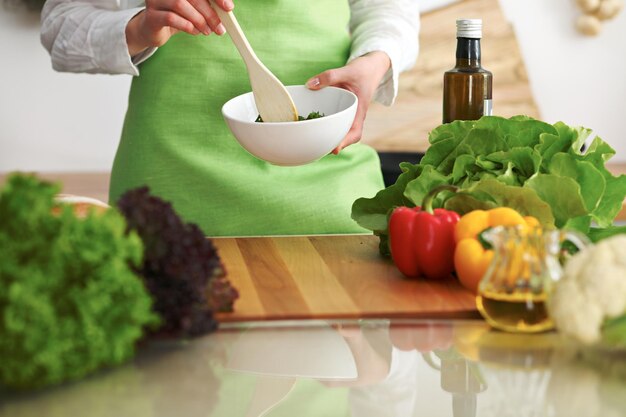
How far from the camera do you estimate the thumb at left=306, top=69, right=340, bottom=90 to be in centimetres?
139

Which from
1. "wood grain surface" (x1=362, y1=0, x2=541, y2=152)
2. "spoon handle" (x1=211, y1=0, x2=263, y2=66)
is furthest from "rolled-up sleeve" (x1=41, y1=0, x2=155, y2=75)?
"wood grain surface" (x1=362, y1=0, x2=541, y2=152)

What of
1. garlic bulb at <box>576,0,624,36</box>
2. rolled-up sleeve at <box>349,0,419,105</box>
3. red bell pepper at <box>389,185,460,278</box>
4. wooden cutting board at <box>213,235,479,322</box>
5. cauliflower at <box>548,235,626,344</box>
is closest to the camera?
cauliflower at <box>548,235,626,344</box>

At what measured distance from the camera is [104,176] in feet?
9.16

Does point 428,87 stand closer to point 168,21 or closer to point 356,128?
point 356,128

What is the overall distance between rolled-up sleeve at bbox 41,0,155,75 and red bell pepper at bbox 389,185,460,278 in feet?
2.09

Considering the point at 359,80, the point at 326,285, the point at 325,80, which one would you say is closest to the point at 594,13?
the point at 359,80

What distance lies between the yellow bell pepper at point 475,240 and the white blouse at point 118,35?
2.02ft

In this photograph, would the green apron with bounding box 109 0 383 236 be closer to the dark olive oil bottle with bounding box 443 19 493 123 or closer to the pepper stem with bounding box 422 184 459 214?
the dark olive oil bottle with bounding box 443 19 493 123

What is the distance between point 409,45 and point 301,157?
1.82 ft

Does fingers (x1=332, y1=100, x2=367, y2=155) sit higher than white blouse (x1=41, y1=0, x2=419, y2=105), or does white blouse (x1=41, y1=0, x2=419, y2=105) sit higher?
white blouse (x1=41, y1=0, x2=419, y2=105)

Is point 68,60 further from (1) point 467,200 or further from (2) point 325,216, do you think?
(1) point 467,200

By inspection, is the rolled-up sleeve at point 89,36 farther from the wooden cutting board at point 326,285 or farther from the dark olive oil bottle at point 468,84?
the dark olive oil bottle at point 468,84

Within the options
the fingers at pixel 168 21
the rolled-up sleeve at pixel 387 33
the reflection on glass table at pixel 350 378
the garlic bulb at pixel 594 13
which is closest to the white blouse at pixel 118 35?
the rolled-up sleeve at pixel 387 33

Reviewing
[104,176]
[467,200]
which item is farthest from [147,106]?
[104,176]
